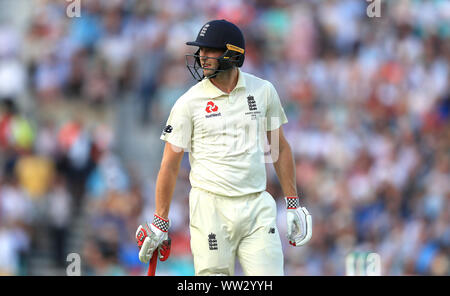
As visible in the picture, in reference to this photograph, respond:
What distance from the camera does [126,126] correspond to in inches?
524

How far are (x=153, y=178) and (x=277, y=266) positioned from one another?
681cm

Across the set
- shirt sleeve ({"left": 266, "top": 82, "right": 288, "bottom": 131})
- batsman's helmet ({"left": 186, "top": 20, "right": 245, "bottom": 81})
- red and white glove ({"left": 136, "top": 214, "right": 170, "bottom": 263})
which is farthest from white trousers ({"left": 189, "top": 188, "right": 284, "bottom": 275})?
batsman's helmet ({"left": 186, "top": 20, "right": 245, "bottom": 81})

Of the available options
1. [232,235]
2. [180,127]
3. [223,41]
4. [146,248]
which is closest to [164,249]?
[146,248]

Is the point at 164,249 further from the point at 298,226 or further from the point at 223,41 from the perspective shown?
the point at 223,41

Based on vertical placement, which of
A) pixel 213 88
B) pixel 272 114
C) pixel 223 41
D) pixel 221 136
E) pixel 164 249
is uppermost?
pixel 223 41

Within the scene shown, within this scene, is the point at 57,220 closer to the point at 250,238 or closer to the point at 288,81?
the point at 288,81

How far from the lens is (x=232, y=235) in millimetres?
6141

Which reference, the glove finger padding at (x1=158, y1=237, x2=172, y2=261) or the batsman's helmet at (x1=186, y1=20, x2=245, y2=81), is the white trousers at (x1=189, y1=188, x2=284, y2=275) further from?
the batsman's helmet at (x1=186, y1=20, x2=245, y2=81)

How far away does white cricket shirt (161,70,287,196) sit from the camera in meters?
6.17

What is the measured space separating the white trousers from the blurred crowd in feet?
17.2

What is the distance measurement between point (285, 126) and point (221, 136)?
698 cm

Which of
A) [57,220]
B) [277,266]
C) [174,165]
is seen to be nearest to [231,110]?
[174,165]

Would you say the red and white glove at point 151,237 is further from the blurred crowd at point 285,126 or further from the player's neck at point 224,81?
the blurred crowd at point 285,126

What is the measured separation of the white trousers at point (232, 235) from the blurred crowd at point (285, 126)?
5.24 meters
